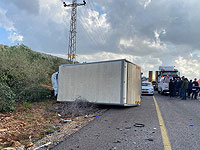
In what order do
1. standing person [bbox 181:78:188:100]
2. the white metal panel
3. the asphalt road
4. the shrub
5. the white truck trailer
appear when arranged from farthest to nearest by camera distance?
standing person [bbox 181:78:188:100]
the white metal panel
the white truck trailer
the shrub
the asphalt road

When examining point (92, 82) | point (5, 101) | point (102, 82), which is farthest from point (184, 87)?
point (5, 101)

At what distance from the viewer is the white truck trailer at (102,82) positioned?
8.92m

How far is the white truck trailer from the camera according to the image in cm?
892

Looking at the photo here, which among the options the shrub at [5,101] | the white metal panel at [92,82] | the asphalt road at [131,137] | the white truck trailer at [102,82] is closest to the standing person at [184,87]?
the white truck trailer at [102,82]

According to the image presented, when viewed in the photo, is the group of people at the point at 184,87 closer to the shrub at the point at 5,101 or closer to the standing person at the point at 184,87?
the standing person at the point at 184,87

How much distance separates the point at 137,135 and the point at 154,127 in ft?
3.43

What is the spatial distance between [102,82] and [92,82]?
62 cm

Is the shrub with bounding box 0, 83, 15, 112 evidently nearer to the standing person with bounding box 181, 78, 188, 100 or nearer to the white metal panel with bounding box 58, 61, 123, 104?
the white metal panel with bounding box 58, 61, 123, 104

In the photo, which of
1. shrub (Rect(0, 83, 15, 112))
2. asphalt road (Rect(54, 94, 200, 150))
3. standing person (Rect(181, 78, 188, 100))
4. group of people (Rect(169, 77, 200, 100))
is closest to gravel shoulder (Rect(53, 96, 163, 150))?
asphalt road (Rect(54, 94, 200, 150))

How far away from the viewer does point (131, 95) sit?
378 inches

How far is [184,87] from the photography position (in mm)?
14719

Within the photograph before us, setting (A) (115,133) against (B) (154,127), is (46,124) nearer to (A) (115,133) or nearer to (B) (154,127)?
(A) (115,133)

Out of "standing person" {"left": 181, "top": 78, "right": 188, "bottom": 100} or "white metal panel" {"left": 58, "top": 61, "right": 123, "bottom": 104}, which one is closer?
"white metal panel" {"left": 58, "top": 61, "right": 123, "bottom": 104}

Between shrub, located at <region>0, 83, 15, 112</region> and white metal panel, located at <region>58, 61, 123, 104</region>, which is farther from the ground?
white metal panel, located at <region>58, 61, 123, 104</region>
